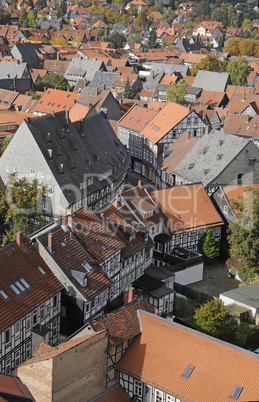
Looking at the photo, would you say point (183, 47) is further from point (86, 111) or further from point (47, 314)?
point (47, 314)

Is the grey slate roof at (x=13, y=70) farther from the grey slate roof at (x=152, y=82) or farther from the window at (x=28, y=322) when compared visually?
the window at (x=28, y=322)

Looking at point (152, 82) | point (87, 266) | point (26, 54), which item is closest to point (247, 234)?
point (87, 266)

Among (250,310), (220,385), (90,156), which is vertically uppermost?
(90,156)

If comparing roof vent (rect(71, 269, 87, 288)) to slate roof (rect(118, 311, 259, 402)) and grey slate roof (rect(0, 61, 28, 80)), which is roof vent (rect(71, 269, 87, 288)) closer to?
slate roof (rect(118, 311, 259, 402))

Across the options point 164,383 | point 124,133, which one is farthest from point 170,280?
point 124,133

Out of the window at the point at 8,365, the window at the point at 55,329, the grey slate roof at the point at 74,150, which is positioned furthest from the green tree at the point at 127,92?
the window at the point at 8,365

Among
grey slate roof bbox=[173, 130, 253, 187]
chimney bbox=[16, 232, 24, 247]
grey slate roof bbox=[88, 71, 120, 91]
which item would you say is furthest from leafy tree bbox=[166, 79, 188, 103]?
chimney bbox=[16, 232, 24, 247]
